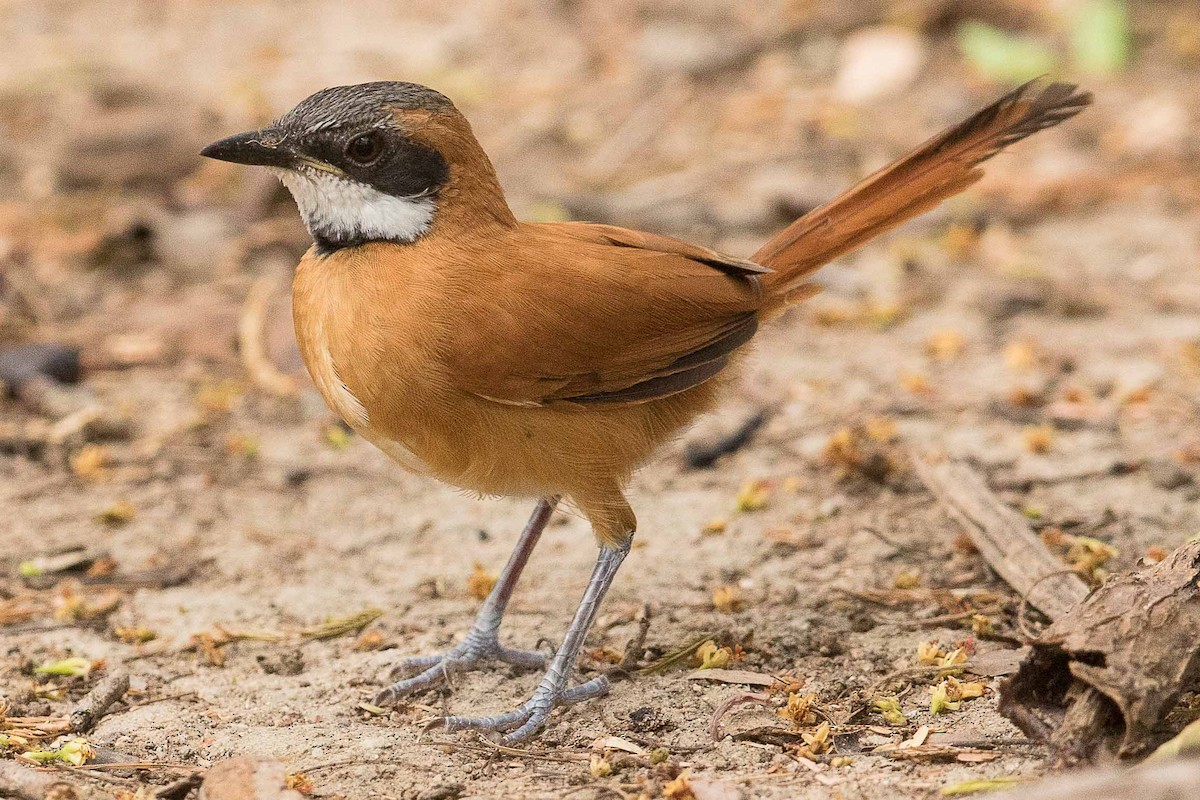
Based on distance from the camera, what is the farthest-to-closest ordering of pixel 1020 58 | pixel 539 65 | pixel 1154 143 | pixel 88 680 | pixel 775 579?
pixel 539 65, pixel 1020 58, pixel 1154 143, pixel 775 579, pixel 88 680

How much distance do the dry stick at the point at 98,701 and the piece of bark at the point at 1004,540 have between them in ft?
9.11

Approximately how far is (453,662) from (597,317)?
120 cm

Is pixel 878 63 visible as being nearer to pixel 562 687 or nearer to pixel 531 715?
pixel 562 687

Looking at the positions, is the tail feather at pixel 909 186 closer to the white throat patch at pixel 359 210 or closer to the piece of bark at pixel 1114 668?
the white throat patch at pixel 359 210

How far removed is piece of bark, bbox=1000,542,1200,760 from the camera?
303 cm

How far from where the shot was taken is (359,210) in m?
4.09

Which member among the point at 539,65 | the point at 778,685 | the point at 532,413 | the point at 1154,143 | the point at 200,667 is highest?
the point at 539,65

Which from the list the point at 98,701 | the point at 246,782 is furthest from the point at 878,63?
the point at 246,782

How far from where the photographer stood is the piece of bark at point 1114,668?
3025mm

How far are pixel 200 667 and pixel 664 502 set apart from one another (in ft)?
6.65

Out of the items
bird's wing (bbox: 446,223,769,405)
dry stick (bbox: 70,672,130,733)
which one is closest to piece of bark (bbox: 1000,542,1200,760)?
bird's wing (bbox: 446,223,769,405)

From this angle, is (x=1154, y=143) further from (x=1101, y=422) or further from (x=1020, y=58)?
(x=1101, y=422)

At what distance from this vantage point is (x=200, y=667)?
4.37m

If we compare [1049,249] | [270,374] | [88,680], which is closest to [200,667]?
[88,680]
